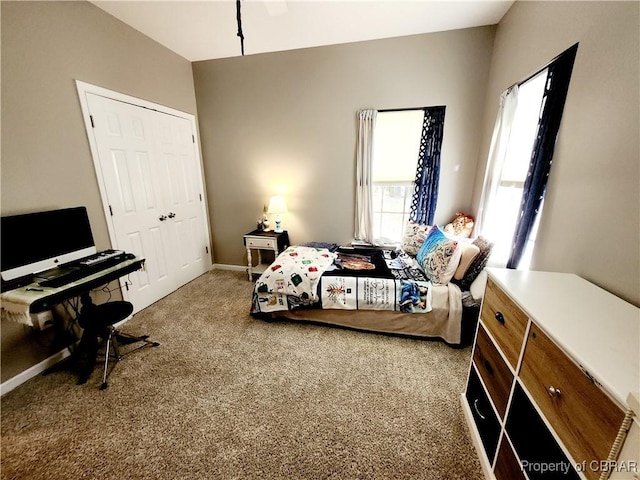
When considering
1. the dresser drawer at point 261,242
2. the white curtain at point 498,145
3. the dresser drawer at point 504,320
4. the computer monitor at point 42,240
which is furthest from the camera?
the dresser drawer at point 261,242

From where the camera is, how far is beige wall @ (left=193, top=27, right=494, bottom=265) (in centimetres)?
265

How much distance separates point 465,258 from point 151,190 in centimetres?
326

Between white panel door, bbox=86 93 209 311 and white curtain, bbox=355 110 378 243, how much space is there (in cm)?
221

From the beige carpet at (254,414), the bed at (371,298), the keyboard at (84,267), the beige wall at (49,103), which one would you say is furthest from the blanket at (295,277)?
the beige wall at (49,103)

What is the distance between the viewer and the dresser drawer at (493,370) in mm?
1078

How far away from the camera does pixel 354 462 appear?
1253mm

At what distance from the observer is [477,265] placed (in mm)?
2070

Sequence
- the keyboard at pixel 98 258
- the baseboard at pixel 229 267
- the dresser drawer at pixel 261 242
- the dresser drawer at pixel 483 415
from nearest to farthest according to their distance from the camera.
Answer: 1. the dresser drawer at pixel 483 415
2. the keyboard at pixel 98 258
3. the dresser drawer at pixel 261 242
4. the baseboard at pixel 229 267

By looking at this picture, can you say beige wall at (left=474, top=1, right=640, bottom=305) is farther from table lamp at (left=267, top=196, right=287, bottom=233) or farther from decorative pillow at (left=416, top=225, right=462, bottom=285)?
table lamp at (left=267, top=196, right=287, bottom=233)

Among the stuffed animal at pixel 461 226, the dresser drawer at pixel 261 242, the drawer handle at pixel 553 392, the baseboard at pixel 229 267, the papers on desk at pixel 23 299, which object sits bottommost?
the baseboard at pixel 229 267

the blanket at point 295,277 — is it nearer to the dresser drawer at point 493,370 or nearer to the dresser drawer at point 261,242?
the dresser drawer at point 261,242

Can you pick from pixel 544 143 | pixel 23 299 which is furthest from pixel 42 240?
pixel 544 143

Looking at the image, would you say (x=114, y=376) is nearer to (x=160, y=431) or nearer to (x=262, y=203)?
(x=160, y=431)

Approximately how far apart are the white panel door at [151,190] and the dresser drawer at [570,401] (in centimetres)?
309
